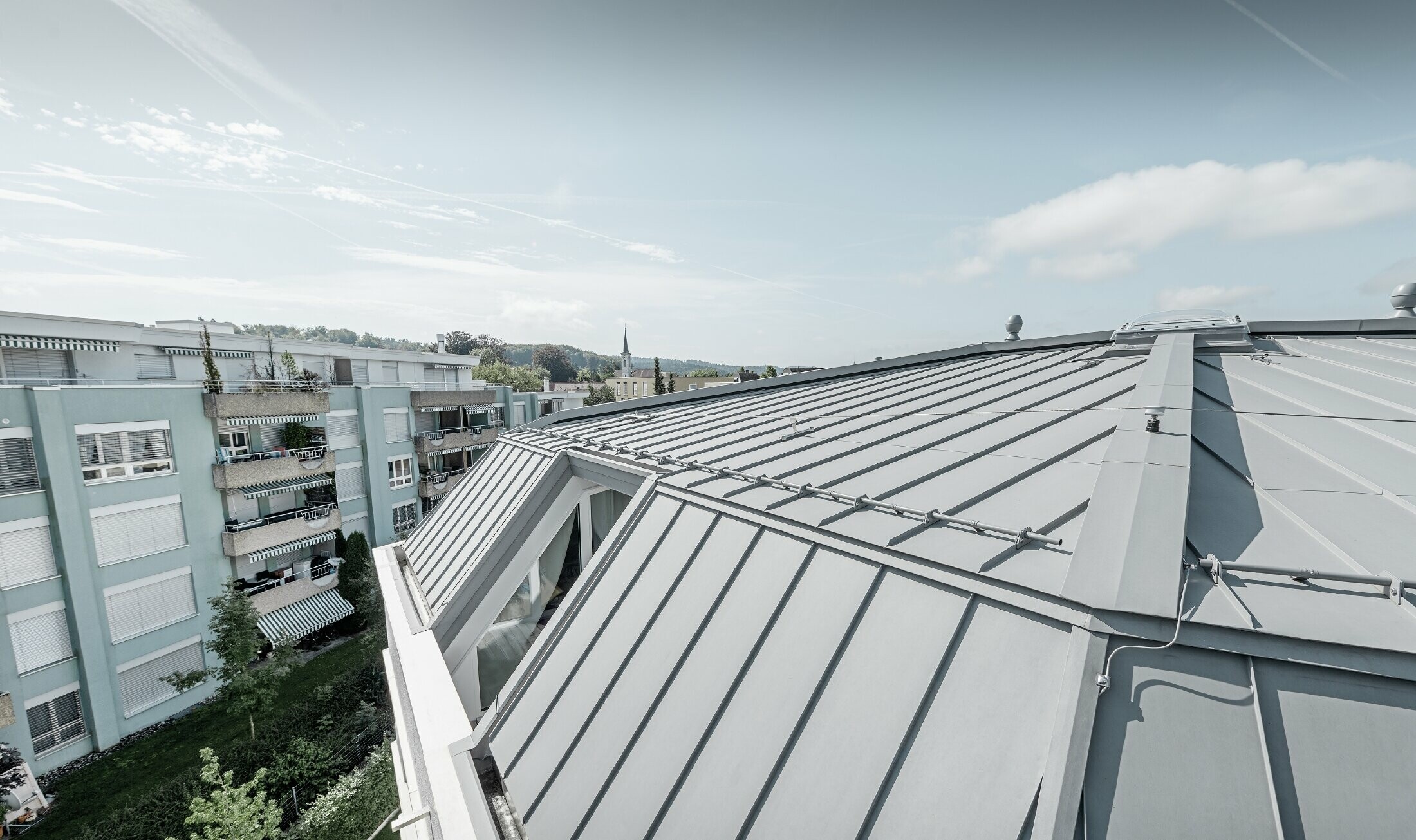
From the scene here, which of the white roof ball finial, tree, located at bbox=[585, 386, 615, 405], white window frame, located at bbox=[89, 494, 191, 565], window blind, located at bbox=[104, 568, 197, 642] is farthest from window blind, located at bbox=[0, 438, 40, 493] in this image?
tree, located at bbox=[585, 386, 615, 405]

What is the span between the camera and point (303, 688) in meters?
23.5

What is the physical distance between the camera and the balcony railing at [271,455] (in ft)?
78.9

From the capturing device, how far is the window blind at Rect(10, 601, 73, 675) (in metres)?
18.0

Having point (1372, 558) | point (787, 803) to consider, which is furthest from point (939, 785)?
point (1372, 558)

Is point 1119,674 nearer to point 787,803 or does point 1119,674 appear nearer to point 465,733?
point 787,803

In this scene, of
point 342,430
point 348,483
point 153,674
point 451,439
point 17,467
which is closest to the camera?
point 17,467

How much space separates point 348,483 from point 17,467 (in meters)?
13.0

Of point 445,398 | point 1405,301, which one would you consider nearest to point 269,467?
point 445,398

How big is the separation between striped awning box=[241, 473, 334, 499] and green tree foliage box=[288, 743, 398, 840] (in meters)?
14.4

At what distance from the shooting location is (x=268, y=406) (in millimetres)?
25344

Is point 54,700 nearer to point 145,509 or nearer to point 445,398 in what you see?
point 145,509

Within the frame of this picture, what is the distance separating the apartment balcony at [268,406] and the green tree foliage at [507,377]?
54.9 metres

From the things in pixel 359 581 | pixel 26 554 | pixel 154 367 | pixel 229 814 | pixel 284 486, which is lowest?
pixel 359 581

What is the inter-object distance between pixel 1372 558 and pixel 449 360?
4943 centimetres
